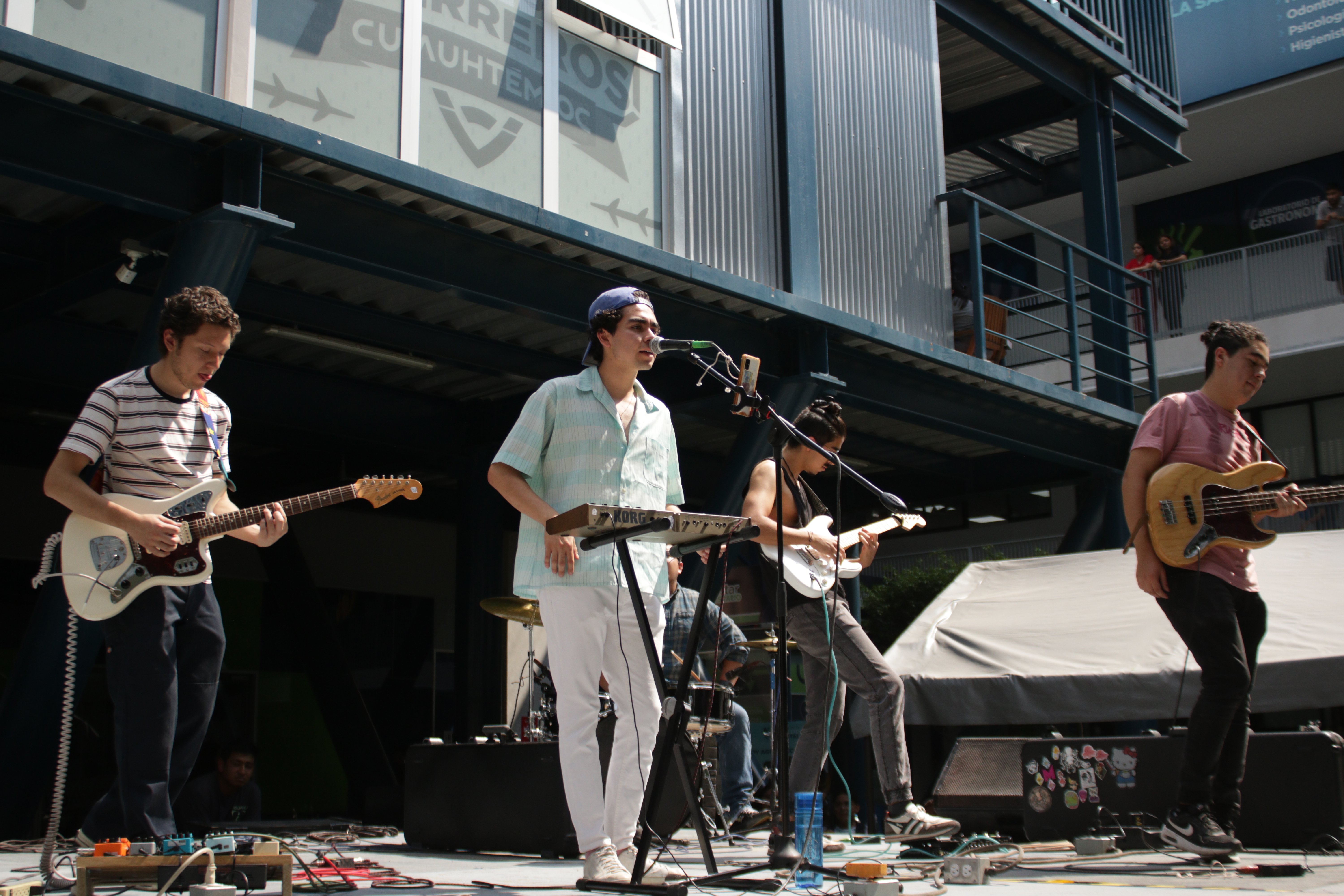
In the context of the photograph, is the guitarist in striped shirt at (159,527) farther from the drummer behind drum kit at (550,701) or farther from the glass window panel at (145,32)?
the glass window panel at (145,32)

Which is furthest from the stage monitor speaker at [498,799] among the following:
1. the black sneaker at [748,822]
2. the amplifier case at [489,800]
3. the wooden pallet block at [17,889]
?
the wooden pallet block at [17,889]

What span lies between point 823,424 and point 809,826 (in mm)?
1803

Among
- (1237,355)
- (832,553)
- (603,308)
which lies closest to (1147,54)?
(1237,355)

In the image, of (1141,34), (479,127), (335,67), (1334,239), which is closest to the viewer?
(335,67)

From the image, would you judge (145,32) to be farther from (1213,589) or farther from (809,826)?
(1213,589)

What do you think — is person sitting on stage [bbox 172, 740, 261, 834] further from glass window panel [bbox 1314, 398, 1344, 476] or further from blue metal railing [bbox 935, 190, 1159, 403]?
glass window panel [bbox 1314, 398, 1344, 476]

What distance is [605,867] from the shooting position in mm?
3297

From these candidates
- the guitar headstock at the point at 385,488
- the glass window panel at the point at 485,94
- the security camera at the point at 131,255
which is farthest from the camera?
the glass window panel at the point at 485,94

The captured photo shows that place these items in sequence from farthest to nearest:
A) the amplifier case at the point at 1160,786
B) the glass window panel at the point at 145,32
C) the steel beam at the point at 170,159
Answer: the glass window panel at the point at 145,32
the steel beam at the point at 170,159
the amplifier case at the point at 1160,786

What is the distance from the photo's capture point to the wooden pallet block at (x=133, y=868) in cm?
294

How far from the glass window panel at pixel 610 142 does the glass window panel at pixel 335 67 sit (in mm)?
1197

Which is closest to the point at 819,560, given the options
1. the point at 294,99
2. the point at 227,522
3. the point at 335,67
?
the point at 227,522

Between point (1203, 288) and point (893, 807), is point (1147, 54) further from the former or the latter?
point (893, 807)

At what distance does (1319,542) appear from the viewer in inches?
294
